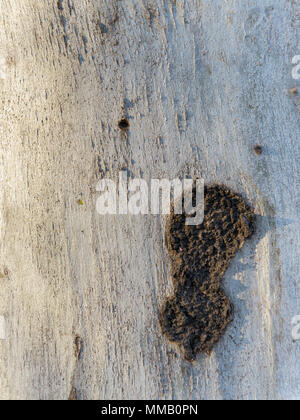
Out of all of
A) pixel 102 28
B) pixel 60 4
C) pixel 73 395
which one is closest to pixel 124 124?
pixel 102 28

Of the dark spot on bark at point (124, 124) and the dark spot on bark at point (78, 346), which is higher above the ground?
the dark spot on bark at point (124, 124)

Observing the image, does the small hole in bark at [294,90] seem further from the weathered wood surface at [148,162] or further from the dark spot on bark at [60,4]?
the dark spot on bark at [60,4]

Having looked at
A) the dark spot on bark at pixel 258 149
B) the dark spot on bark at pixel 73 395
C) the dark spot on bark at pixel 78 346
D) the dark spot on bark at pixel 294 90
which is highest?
the dark spot on bark at pixel 294 90

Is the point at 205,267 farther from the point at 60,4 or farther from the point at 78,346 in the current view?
the point at 60,4

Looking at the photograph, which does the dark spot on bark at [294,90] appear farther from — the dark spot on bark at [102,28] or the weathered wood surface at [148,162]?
the dark spot on bark at [102,28]

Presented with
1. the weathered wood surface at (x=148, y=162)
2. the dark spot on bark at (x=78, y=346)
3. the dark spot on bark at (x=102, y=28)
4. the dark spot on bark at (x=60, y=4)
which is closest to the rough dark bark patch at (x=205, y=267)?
the weathered wood surface at (x=148, y=162)

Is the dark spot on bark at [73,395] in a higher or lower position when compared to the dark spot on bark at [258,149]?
lower

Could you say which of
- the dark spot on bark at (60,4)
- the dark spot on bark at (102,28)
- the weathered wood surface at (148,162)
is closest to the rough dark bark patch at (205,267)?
the weathered wood surface at (148,162)
